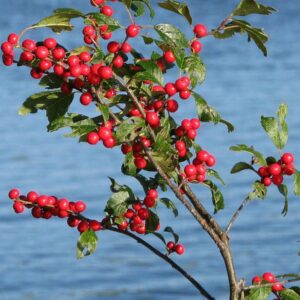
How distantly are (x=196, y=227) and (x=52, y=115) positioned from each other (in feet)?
11.8

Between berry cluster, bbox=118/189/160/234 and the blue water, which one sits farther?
the blue water

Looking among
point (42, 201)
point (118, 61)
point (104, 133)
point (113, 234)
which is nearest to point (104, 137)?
point (104, 133)

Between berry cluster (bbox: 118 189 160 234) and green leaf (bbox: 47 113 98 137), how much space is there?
149 mm

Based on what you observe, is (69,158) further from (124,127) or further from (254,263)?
(124,127)

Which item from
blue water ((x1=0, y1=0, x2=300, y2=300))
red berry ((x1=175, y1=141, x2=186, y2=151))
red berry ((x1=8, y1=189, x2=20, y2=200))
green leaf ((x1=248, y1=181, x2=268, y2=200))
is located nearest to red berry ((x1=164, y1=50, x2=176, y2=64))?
red berry ((x1=175, y1=141, x2=186, y2=151))

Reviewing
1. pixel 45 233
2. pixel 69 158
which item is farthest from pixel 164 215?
pixel 69 158

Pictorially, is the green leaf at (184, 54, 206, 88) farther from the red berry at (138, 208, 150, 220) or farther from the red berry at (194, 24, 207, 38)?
the red berry at (138, 208, 150, 220)

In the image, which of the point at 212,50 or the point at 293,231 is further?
the point at 212,50

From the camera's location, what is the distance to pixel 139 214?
167 centimetres

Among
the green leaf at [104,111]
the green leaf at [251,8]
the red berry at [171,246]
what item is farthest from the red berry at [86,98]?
the red berry at [171,246]

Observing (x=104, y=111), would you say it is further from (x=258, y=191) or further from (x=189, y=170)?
(x=258, y=191)

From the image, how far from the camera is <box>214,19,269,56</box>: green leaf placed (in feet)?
5.21

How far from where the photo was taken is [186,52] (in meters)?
1.61

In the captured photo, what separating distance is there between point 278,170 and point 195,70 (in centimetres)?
20
